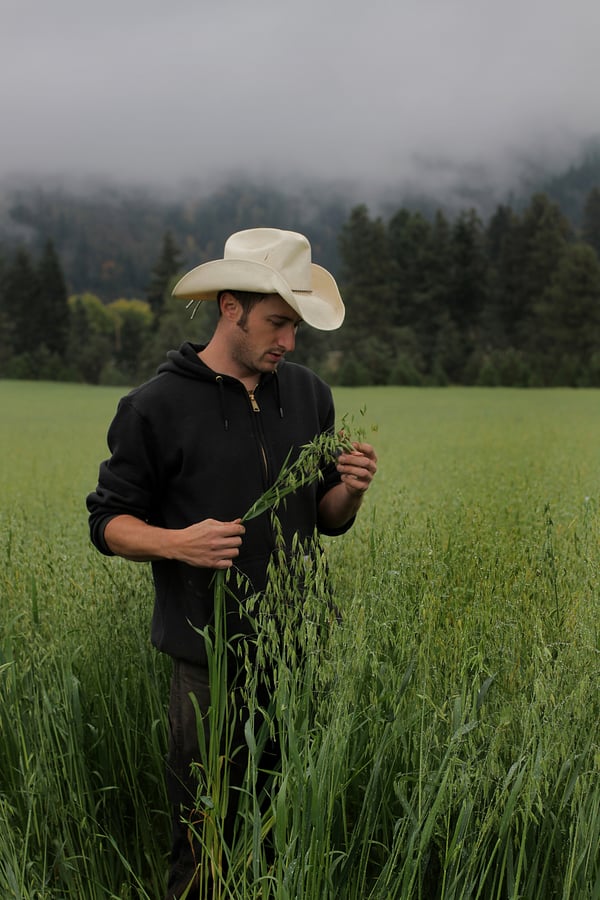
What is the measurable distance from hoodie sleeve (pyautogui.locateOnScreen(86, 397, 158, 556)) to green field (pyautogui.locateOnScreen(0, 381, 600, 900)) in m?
0.55

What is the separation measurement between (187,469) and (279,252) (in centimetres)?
71

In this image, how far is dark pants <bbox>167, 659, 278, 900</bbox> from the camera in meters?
2.52

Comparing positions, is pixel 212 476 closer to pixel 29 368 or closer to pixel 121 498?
pixel 121 498

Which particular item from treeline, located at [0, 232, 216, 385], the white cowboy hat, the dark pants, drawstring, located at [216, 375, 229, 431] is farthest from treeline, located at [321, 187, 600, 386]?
the dark pants

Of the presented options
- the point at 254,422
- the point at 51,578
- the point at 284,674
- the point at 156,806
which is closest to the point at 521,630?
the point at 284,674

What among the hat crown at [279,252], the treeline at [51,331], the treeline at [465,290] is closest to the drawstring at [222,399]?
the hat crown at [279,252]

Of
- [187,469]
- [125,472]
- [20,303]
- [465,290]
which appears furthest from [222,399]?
[20,303]

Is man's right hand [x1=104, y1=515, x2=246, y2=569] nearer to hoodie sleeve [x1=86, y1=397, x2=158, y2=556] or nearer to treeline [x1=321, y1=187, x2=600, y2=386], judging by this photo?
hoodie sleeve [x1=86, y1=397, x2=158, y2=556]

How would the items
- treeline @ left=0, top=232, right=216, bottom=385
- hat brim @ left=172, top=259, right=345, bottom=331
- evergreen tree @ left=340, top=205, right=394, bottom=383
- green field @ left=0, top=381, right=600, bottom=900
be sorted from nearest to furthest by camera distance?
green field @ left=0, top=381, right=600, bottom=900 < hat brim @ left=172, top=259, right=345, bottom=331 < treeline @ left=0, top=232, right=216, bottom=385 < evergreen tree @ left=340, top=205, right=394, bottom=383

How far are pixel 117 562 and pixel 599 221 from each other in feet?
222

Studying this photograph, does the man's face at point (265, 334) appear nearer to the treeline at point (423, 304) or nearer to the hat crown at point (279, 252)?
the hat crown at point (279, 252)

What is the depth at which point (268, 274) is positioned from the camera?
2477 mm

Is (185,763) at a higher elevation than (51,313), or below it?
below

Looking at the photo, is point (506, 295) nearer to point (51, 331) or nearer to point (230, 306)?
point (51, 331)
